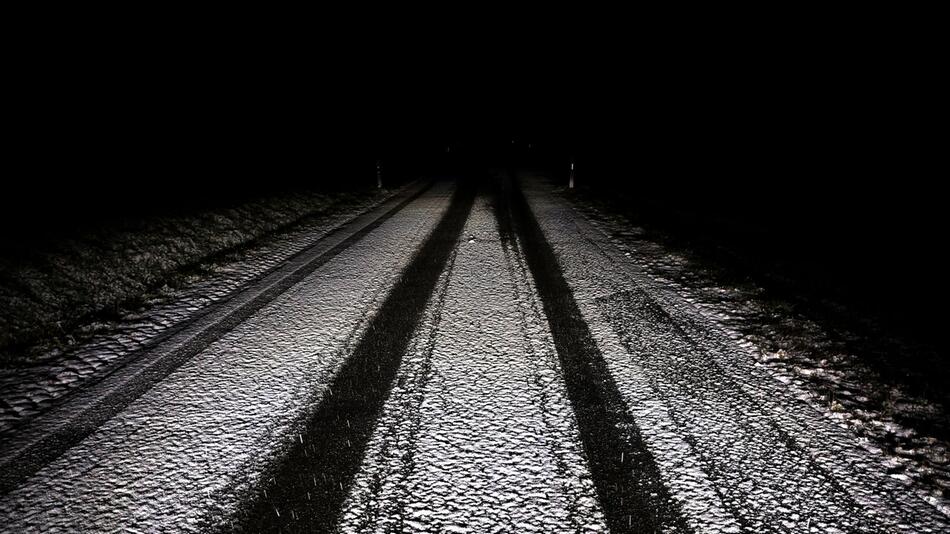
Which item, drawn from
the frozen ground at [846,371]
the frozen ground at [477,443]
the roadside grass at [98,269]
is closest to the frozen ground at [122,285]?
the roadside grass at [98,269]

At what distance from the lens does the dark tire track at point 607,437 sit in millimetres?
2459

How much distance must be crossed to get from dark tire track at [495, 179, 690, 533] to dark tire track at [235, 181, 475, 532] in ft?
4.80

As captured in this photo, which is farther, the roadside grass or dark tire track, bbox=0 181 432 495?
the roadside grass

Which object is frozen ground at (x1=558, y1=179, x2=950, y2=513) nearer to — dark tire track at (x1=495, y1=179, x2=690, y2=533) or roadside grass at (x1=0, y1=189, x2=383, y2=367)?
dark tire track at (x1=495, y1=179, x2=690, y2=533)

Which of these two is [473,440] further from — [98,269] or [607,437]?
[98,269]

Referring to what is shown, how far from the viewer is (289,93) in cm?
2464

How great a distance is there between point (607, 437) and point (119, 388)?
385 cm

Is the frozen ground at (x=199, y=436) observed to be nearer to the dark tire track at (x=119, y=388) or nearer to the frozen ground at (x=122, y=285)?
the dark tire track at (x=119, y=388)

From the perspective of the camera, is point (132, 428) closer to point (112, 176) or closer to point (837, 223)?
point (112, 176)

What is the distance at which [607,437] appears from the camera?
3.06m

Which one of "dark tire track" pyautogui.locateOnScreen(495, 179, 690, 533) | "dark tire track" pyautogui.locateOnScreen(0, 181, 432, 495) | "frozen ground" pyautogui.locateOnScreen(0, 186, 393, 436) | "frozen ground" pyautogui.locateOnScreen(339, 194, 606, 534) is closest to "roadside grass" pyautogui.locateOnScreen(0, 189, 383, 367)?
"frozen ground" pyautogui.locateOnScreen(0, 186, 393, 436)

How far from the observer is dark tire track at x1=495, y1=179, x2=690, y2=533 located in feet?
8.07

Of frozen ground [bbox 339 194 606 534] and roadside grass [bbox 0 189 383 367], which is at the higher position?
roadside grass [bbox 0 189 383 367]

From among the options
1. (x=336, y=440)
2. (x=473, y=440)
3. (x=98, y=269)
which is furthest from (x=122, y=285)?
(x=473, y=440)
